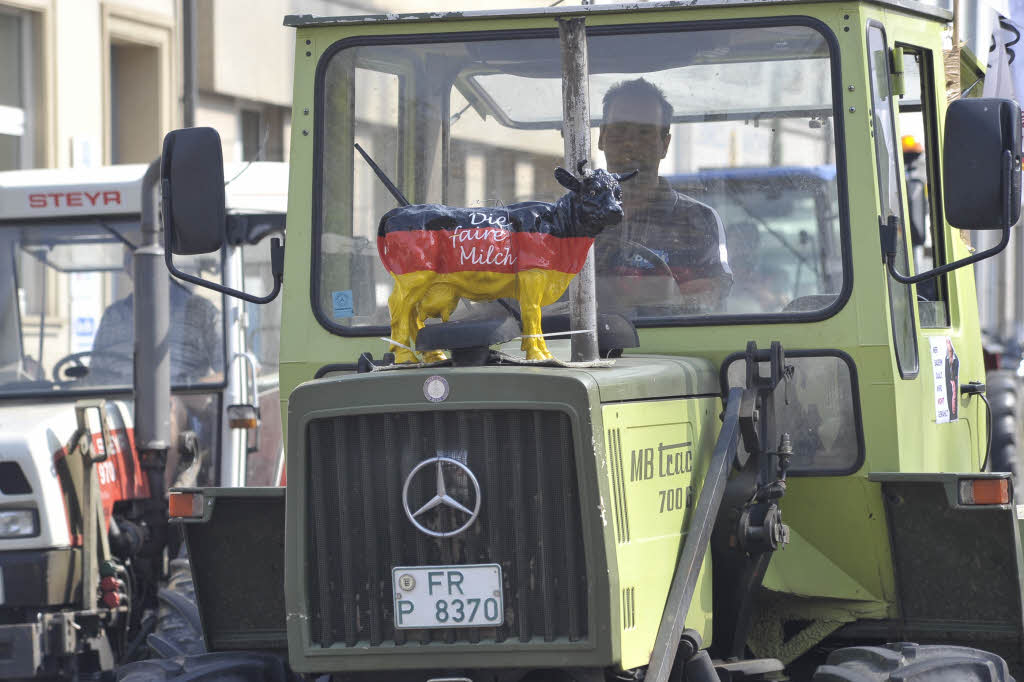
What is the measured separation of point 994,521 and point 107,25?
13.2 metres

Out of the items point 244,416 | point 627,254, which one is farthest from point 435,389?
point 244,416

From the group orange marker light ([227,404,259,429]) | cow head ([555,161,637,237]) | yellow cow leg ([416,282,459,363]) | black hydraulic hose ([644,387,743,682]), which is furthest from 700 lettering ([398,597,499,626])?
orange marker light ([227,404,259,429])

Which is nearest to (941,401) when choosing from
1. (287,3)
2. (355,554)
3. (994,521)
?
(994,521)

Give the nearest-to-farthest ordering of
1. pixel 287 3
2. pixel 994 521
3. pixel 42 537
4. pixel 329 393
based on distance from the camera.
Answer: pixel 329 393, pixel 994 521, pixel 42 537, pixel 287 3

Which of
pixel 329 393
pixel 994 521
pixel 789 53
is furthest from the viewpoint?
pixel 789 53

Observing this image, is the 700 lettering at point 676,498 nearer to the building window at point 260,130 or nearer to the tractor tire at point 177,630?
the tractor tire at point 177,630

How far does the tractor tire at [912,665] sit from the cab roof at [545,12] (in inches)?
74.2

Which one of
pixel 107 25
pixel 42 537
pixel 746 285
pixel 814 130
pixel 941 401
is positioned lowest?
pixel 42 537

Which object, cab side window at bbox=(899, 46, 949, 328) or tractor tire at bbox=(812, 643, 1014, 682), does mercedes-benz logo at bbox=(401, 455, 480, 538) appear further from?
cab side window at bbox=(899, 46, 949, 328)

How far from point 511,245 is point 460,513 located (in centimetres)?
73

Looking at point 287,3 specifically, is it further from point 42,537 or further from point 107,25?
point 42,537

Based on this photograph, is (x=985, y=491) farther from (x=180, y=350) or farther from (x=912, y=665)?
(x=180, y=350)

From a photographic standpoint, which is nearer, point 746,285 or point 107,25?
point 746,285

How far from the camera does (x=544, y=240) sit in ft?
14.8
